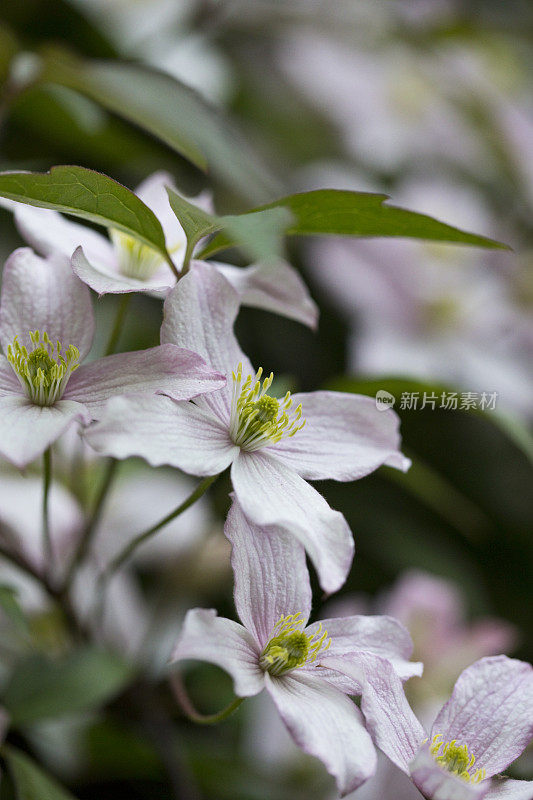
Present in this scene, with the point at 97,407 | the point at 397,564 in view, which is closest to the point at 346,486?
the point at 397,564

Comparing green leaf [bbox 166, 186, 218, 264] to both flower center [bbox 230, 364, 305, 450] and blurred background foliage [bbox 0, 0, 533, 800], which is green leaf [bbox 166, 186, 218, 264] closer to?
flower center [bbox 230, 364, 305, 450]

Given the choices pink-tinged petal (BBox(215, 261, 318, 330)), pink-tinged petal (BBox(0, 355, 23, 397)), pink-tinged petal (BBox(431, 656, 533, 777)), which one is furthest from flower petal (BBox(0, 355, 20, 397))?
pink-tinged petal (BBox(431, 656, 533, 777))

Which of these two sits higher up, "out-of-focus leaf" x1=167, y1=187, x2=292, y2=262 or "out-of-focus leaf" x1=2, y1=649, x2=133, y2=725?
"out-of-focus leaf" x1=167, y1=187, x2=292, y2=262

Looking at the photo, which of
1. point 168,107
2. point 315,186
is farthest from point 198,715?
point 315,186

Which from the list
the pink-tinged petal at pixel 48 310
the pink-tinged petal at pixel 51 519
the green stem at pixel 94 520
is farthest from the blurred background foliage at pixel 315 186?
the pink-tinged petal at pixel 48 310

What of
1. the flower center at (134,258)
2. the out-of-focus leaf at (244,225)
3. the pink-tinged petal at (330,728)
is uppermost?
the out-of-focus leaf at (244,225)

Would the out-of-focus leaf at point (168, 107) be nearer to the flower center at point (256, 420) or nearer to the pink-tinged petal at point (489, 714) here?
the flower center at point (256, 420)
